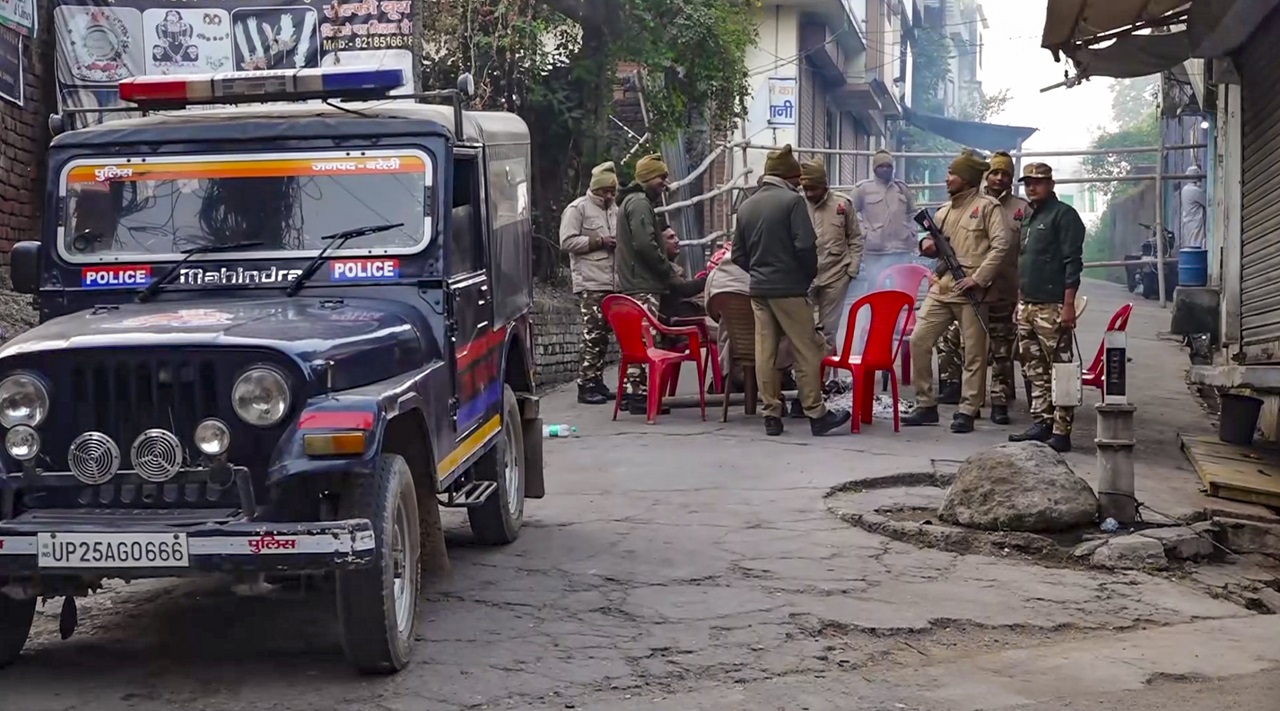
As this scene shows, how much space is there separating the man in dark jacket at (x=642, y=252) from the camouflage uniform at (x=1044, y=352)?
3.08 m

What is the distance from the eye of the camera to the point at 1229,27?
10.8m

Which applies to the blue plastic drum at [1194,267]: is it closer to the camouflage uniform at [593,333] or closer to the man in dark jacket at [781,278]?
the man in dark jacket at [781,278]

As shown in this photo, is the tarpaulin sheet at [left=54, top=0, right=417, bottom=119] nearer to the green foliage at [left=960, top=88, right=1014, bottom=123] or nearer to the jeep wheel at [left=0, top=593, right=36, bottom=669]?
the jeep wheel at [left=0, top=593, right=36, bottom=669]

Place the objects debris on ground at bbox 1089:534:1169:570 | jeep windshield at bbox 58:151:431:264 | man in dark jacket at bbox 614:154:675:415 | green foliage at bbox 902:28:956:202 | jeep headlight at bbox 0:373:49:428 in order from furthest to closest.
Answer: green foliage at bbox 902:28:956:202 < man in dark jacket at bbox 614:154:675:415 < debris on ground at bbox 1089:534:1169:570 < jeep windshield at bbox 58:151:431:264 < jeep headlight at bbox 0:373:49:428

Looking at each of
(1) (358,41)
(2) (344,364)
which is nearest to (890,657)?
(2) (344,364)

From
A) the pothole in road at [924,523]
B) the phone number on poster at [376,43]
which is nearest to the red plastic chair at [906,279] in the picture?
the pothole in road at [924,523]

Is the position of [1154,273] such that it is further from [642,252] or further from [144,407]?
[144,407]

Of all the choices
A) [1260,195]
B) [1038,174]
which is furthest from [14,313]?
[1260,195]

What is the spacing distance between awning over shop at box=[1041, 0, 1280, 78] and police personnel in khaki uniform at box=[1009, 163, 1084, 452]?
1659 millimetres

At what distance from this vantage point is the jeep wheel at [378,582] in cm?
473

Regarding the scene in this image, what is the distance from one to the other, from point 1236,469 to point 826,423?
9.64 feet

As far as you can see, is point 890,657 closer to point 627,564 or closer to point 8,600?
point 627,564

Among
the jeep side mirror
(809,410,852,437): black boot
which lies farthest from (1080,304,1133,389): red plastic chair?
the jeep side mirror

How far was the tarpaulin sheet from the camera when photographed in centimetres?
1230
